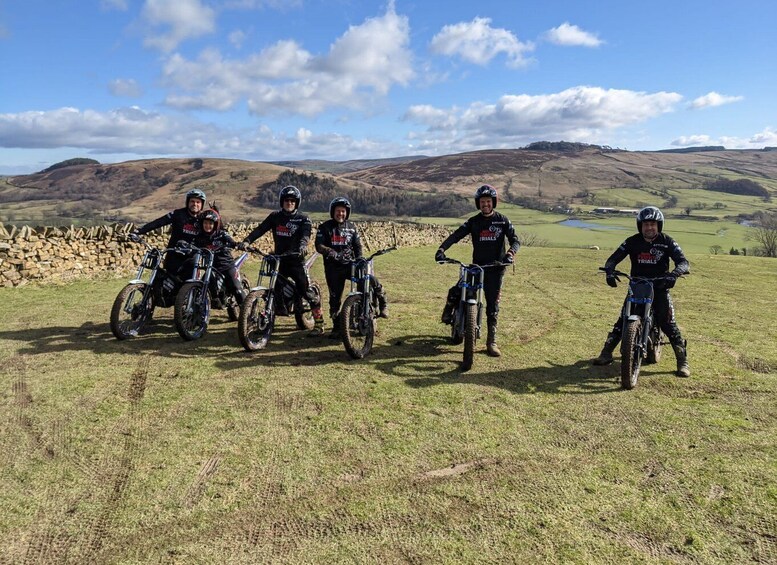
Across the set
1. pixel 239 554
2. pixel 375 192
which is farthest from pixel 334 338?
pixel 375 192

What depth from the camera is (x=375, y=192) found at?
7850cm

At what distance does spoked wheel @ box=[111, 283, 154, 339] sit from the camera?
6672mm

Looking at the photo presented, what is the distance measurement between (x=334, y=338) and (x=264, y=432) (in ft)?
10.2

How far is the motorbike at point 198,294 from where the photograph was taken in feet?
22.0

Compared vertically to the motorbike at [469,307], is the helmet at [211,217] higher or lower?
higher

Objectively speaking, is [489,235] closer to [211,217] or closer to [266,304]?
[266,304]

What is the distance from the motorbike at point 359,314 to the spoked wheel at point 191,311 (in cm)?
220

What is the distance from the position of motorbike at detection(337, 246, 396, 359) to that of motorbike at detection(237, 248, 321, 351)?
3.43 ft

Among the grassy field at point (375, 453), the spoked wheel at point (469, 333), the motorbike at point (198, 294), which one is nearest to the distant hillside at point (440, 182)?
the motorbike at point (198, 294)

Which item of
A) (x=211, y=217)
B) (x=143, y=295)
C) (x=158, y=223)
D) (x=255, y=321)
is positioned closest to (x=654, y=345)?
(x=255, y=321)

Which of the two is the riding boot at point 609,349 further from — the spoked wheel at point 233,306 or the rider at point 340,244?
the spoked wheel at point 233,306

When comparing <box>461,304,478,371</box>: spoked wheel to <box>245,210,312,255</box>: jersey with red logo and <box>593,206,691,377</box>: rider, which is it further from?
<box>245,210,312,255</box>: jersey with red logo

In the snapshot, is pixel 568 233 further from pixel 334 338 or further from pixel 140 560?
pixel 140 560

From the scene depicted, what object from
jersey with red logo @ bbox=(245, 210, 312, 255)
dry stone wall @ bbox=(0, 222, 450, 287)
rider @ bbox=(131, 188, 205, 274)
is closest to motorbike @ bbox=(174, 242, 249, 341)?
rider @ bbox=(131, 188, 205, 274)
